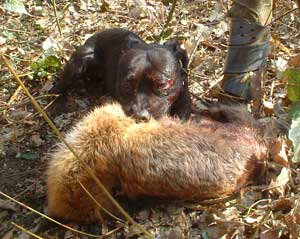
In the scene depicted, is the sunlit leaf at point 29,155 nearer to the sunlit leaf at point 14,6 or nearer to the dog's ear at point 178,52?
the dog's ear at point 178,52

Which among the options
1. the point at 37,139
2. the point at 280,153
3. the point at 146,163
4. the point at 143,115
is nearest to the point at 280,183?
the point at 280,153

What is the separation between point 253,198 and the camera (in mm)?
3172

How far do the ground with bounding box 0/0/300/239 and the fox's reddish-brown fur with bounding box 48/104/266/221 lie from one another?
0.12 metres

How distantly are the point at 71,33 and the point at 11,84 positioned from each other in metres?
1.05

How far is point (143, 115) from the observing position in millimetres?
3355

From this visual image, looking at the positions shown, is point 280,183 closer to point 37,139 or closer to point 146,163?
point 146,163

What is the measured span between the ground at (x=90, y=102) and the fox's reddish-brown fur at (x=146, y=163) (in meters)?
0.12

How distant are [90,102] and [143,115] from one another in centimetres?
125

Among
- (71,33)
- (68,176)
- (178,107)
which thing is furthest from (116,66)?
(71,33)

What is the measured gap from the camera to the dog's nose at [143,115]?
131 inches

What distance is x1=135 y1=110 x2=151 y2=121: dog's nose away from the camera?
332 cm

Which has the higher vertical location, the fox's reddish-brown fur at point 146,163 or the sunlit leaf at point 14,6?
the sunlit leaf at point 14,6

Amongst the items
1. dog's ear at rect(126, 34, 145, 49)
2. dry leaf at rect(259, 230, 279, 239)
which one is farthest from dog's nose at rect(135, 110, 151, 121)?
dry leaf at rect(259, 230, 279, 239)

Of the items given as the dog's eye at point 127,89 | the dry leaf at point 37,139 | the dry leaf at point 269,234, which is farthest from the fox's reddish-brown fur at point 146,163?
the dry leaf at point 37,139
